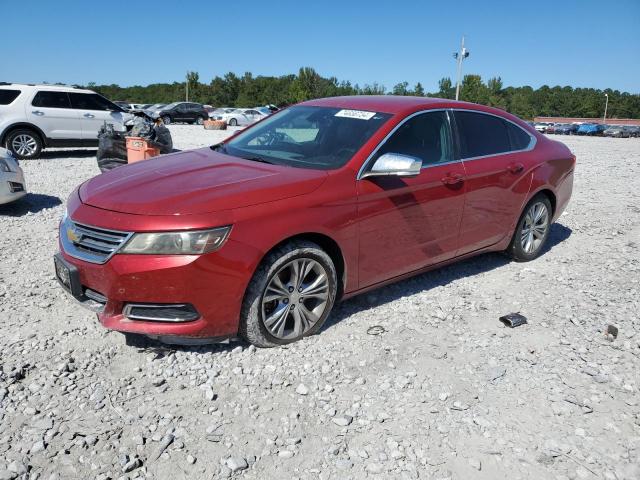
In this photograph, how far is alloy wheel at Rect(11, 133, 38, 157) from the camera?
1201 cm

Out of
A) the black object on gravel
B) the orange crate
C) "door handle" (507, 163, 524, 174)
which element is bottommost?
the black object on gravel

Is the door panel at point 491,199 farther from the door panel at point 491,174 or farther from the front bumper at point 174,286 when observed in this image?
the front bumper at point 174,286

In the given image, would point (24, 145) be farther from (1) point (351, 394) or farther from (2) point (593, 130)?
(2) point (593, 130)

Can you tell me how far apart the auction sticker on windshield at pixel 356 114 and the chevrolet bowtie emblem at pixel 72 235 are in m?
2.23

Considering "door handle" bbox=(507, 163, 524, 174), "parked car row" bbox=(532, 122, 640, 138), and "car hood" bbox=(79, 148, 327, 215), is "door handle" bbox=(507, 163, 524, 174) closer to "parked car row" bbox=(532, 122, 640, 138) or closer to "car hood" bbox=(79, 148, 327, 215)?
"car hood" bbox=(79, 148, 327, 215)

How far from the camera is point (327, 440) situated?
2740 millimetres

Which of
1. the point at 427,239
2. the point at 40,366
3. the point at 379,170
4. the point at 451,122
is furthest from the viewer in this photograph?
the point at 451,122

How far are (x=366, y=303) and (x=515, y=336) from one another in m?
1.20

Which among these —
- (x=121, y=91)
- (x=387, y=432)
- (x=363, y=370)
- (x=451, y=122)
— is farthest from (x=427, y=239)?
(x=121, y=91)

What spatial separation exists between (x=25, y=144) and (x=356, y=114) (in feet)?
34.8

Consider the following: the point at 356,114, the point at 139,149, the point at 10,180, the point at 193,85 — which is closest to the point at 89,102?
the point at 139,149

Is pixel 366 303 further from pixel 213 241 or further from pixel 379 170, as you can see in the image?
pixel 213 241

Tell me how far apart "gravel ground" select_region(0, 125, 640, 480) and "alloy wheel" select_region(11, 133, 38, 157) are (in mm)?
8539

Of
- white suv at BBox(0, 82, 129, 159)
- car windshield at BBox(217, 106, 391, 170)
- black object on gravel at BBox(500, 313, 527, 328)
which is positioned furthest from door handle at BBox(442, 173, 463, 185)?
white suv at BBox(0, 82, 129, 159)
